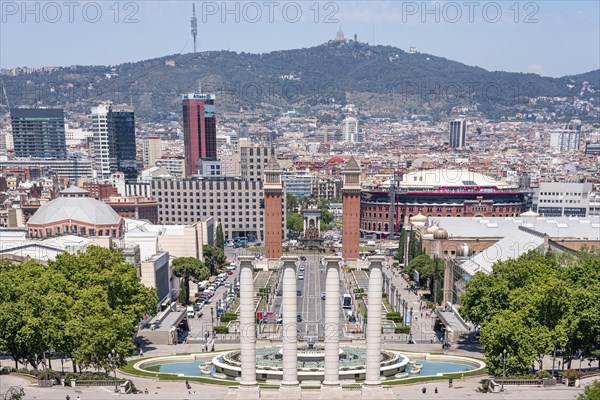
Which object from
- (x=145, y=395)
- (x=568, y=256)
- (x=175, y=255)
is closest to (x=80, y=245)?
(x=175, y=255)

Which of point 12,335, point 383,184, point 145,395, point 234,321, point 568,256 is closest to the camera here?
point 145,395

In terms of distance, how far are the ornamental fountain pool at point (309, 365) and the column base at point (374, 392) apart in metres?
5.76

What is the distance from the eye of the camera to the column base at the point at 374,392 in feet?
109

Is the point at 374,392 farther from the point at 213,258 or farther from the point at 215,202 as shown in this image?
the point at 215,202

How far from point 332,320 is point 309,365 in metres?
9.11

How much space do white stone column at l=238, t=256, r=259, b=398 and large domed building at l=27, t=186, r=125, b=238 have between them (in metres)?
41.5

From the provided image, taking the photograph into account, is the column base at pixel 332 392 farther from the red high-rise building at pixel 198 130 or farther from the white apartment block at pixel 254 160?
the red high-rise building at pixel 198 130

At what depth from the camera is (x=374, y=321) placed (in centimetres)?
3347

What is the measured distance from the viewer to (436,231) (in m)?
70.9

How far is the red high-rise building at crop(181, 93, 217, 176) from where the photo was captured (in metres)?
174

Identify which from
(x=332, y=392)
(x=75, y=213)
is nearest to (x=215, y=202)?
(x=75, y=213)

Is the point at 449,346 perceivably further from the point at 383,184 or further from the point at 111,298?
the point at 383,184

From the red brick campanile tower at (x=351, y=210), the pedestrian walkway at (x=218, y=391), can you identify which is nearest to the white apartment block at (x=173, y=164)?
the red brick campanile tower at (x=351, y=210)

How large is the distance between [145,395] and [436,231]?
43907 millimetres
